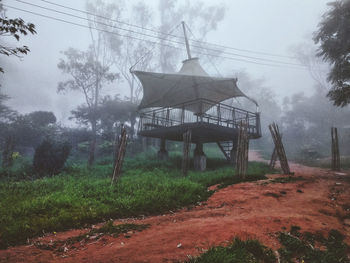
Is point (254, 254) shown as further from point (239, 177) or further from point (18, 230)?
point (239, 177)

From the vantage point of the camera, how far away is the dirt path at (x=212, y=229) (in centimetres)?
308

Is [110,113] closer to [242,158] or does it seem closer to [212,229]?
[242,158]

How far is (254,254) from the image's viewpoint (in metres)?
3.00

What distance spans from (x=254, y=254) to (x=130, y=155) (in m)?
20.8

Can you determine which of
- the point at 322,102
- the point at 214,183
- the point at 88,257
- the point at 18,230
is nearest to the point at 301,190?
the point at 214,183

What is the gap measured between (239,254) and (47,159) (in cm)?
1426

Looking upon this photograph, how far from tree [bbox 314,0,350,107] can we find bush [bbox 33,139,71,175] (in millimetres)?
16156

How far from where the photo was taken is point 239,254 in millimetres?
2852

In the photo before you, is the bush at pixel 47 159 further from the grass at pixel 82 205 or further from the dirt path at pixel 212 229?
the dirt path at pixel 212 229

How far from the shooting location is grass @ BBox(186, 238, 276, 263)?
2.68 metres

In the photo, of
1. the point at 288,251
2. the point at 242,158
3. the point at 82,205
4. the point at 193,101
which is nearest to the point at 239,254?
the point at 288,251

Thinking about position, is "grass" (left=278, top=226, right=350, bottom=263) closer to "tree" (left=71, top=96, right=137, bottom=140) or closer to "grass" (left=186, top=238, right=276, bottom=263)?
"grass" (left=186, top=238, right=276, bottom=263)

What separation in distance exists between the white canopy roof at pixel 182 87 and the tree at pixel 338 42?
5.60 meters

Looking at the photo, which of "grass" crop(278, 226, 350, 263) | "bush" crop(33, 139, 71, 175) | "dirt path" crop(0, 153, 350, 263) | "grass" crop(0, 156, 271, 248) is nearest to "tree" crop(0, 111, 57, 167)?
"bush" crop(33, 139, 71, 175)
